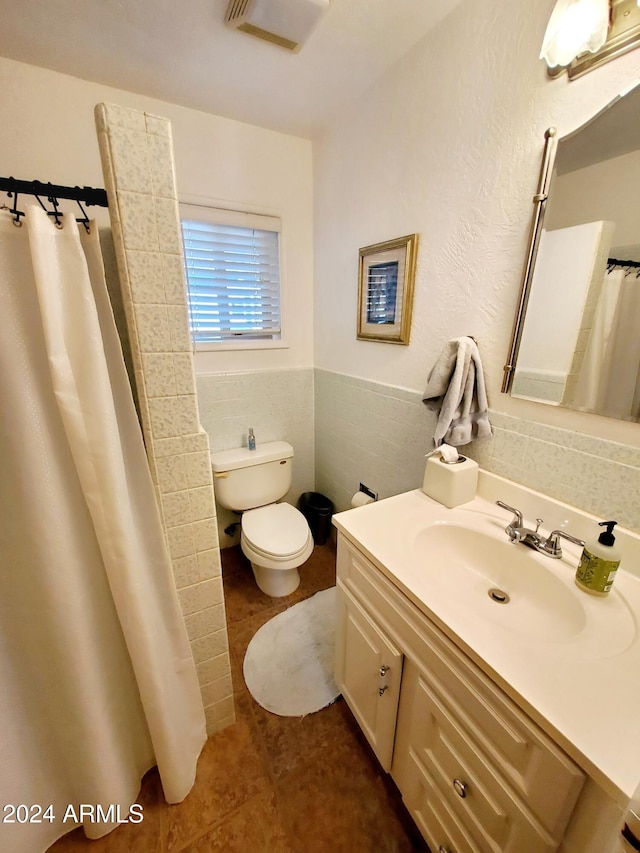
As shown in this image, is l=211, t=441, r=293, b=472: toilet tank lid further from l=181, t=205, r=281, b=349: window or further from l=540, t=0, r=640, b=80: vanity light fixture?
l=540, t=0, r=640, b=80: vanity light fixture

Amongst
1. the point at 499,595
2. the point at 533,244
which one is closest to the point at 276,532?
the point at 499,595

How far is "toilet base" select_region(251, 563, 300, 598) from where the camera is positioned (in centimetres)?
179

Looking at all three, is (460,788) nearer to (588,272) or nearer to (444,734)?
(444,734)

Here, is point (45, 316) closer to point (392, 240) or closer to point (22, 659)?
point (22, 659)

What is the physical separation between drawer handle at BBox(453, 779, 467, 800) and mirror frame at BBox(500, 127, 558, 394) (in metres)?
1.00

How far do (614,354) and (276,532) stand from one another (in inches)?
58.3

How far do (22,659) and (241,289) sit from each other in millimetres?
1752

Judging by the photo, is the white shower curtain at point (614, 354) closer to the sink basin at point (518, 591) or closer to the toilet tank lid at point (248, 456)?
the sink basin at point (518, 591)

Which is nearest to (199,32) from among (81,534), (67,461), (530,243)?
(530,243)

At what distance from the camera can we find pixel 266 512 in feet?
6.10

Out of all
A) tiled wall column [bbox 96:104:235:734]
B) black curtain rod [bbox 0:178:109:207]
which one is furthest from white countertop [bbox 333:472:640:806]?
black curtain rod [bbox 0:178:109:207]

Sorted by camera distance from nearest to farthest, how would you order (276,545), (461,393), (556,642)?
(556,642)
(461,393)
(276,545)

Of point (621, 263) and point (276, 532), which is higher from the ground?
point (621, 263)

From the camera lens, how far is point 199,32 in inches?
45.1
